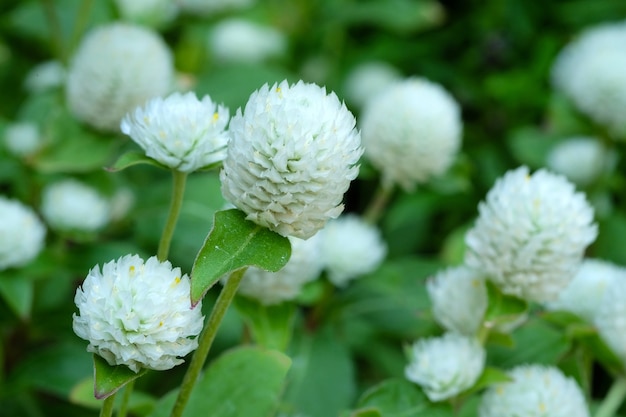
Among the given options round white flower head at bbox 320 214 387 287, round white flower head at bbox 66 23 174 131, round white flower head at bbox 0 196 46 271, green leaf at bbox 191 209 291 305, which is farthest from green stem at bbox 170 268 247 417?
round white flower head at bbox 66 23 174 131

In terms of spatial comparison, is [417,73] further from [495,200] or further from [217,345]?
[495,200]

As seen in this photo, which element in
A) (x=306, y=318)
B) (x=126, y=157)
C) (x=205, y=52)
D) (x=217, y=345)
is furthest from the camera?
(x=205, y=52)

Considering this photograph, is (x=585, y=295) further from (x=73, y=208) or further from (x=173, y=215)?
(x=73, y=208)

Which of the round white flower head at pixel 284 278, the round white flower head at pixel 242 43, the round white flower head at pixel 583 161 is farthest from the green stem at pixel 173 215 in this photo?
the round white flower head at pixel 242 43

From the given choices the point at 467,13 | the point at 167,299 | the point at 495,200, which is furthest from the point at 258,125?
the point at 467,13

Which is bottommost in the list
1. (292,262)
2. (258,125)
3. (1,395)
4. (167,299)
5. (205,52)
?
(1,395)

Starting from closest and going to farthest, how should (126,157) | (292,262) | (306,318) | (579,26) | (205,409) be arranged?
(126,157)
(205,409)
(292,262)
(306,318)
(579,26)

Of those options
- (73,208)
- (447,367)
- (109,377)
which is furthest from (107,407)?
(73,208)

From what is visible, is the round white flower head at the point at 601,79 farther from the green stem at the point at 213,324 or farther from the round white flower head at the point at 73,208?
the green stem at the point at 213,324
